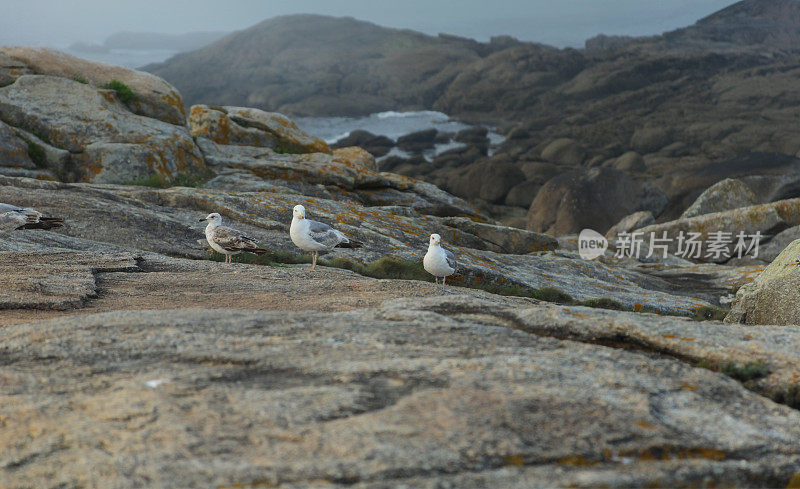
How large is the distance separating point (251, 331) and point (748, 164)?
4802 cm

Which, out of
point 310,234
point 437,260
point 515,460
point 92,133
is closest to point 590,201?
point 437,260

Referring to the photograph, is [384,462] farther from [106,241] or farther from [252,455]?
[106,241]

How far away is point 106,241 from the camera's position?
45.5 feet

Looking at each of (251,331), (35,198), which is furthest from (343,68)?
(251,331)

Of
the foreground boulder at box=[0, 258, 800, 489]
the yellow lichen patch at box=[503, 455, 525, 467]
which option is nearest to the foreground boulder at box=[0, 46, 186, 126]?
the foreground boulder at box=[0, 258, 800, 489]

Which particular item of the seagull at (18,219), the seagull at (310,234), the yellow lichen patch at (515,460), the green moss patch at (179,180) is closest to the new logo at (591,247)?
the seagull at (310,234)

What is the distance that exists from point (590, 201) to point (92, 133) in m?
28.2

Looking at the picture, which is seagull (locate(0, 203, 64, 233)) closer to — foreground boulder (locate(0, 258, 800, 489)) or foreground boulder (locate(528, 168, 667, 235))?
foreground boulder (locate(0, 258, 800, 489))

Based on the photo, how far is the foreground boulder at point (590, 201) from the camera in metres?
37.4

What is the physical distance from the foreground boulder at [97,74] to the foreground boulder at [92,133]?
1.59m

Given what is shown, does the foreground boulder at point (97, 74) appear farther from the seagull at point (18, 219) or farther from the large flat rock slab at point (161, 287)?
the large flat rock slab at point (161, 287)

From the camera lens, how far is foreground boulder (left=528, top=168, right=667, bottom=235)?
3738 cm

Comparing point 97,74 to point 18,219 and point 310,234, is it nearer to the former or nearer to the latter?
point 18,219

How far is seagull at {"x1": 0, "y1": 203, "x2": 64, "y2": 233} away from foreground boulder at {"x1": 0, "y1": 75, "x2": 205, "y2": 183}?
10.4 m
